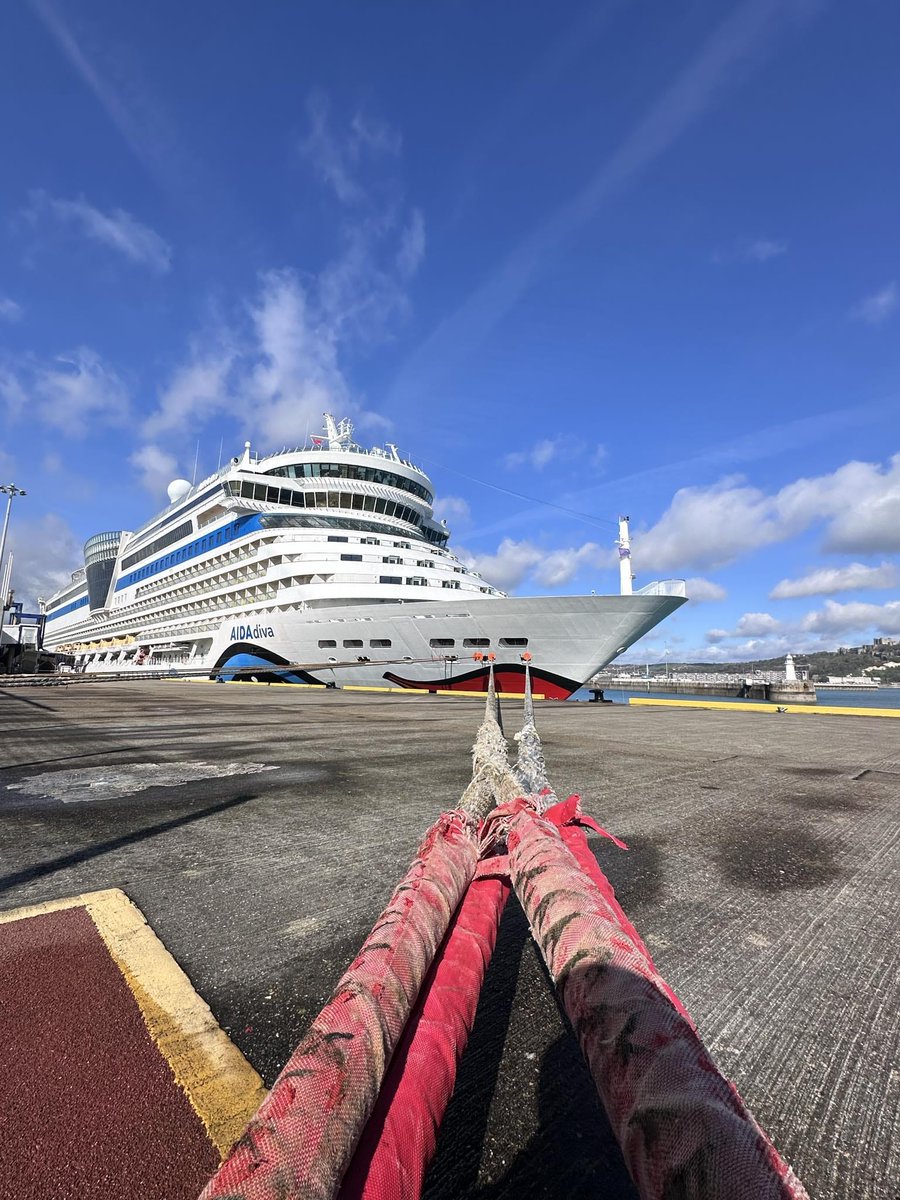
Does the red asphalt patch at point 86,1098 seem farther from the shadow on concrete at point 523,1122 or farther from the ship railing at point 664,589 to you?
the ship railing at point 664,589

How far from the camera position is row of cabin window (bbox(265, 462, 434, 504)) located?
29984 mm

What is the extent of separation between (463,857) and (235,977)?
2.87 feet

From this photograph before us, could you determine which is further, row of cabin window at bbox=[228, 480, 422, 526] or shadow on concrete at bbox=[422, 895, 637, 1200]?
row of cabin window at bbox=[228, 480, 422, 526]

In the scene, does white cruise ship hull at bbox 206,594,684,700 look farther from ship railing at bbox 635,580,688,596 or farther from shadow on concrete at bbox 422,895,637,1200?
shadow on concrete at bbox 422,895,637,1200

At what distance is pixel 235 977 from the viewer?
182cm

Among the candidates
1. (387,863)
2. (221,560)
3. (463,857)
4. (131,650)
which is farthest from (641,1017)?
(131,650)

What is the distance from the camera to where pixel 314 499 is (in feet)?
96.0

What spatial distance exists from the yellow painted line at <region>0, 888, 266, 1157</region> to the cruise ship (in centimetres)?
943

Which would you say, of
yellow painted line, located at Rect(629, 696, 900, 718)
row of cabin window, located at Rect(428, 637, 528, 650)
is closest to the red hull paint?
row of cabin window, located at Rect(428, 637, 528, 650)

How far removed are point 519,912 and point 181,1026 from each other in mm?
1406

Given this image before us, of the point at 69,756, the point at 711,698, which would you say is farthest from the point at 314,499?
the point at 711,698

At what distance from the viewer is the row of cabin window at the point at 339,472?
2998 cm

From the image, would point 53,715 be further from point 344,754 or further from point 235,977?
point 235,977

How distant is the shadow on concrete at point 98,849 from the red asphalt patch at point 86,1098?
3.01 feet
